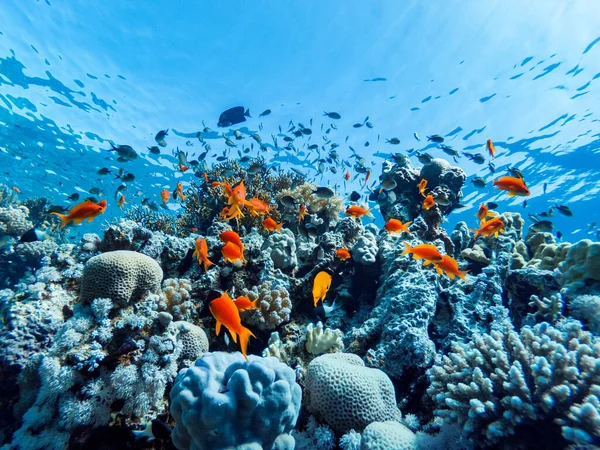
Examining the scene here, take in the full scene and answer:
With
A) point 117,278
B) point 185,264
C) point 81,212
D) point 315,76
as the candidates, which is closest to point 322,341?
point 117,278

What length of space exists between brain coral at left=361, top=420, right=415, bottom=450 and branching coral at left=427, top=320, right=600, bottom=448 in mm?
509

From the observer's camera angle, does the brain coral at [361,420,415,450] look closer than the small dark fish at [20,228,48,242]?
Yes

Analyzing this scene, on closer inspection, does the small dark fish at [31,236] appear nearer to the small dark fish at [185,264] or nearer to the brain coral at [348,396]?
the small dark fish at [185,264]

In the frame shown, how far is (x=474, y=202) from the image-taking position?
27.7 m

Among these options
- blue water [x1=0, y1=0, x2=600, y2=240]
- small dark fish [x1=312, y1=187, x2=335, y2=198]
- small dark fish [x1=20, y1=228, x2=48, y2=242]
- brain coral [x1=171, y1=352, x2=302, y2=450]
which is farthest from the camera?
blue water [x1=0, y1=0, x2=600, y2=240]

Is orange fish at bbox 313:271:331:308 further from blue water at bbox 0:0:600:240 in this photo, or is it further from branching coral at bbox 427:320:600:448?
blue water at bbox 0:0:600:240

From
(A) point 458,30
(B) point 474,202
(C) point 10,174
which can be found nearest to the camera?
(A) point 458,30

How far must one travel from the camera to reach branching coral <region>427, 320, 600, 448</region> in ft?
7.38

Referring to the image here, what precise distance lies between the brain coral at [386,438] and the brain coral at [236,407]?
2.26 ft

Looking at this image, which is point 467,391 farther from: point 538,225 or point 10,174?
point 10,174

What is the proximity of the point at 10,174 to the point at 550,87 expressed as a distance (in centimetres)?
4880

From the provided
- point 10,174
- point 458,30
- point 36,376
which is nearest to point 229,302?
point 36,376

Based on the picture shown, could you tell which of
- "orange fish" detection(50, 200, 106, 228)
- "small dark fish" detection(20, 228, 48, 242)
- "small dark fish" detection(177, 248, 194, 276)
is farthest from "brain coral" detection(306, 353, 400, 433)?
"small dark fish" detection(20, 228, 48, 242)

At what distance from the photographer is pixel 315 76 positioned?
61.1 feet
